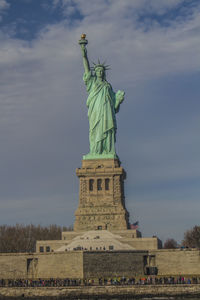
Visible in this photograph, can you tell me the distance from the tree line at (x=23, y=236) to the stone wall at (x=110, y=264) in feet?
69.9

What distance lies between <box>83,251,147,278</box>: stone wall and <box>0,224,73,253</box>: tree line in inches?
839

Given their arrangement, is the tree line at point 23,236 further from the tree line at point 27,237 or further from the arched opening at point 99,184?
the arched opening at point 99,184

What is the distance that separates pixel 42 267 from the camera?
51.6 metres

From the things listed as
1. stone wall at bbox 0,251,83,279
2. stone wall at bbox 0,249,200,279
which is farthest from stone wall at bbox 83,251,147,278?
stone wall at bbox 0,251,83,279

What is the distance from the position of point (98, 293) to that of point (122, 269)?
6681mm

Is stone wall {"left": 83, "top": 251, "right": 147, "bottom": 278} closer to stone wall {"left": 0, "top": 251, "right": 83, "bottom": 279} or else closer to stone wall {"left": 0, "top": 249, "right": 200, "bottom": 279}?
stone wall {"left": 0, "top": 249, "right": 200, "bottom": 279}

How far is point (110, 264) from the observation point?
49.2m

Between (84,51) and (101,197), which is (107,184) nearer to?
(101,197)

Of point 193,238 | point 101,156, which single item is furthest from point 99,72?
point 193,238

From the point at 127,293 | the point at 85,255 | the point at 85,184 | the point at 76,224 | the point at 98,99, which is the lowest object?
the point at 127,293

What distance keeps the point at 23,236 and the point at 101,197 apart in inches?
552

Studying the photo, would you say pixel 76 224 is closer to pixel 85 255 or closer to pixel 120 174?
pixel 120 174

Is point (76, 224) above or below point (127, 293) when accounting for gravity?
above

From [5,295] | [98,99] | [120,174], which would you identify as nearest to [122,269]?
[5,295]
